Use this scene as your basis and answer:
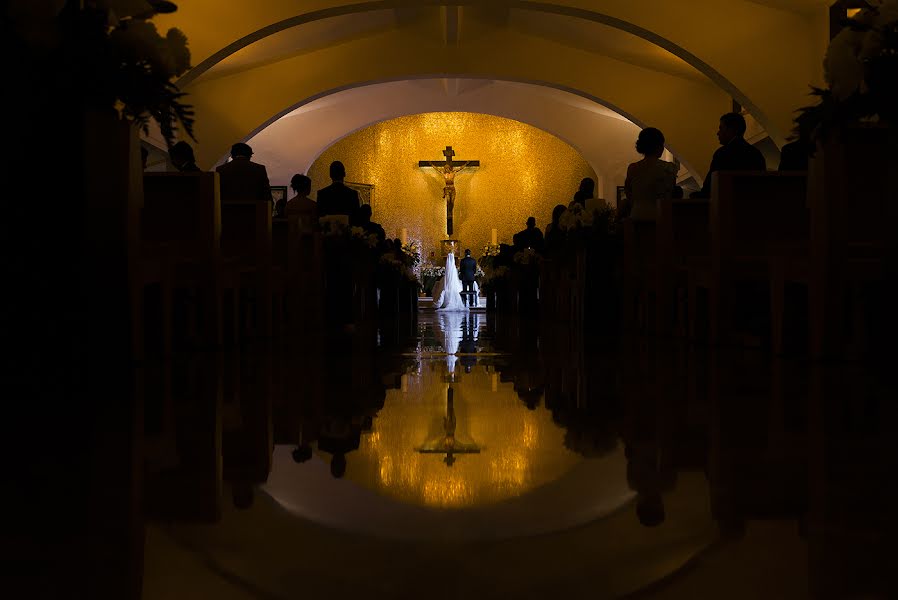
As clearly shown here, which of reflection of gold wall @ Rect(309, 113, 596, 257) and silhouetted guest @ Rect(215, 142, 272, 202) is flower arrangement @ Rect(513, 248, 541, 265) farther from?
reflection of gold wall @ Rect(309, 113, 596, 257)

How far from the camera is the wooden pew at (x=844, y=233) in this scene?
328 cm

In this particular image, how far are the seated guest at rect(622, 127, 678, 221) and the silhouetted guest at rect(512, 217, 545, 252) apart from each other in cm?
238

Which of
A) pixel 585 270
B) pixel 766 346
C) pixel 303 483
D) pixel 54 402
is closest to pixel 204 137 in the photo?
pixel 585 270

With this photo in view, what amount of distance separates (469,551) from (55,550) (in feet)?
1.24

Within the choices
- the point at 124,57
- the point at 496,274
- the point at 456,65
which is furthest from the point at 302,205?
the point at 456,65

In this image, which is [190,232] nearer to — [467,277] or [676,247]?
[676,247]

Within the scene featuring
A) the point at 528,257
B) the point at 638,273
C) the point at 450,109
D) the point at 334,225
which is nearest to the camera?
the point at 638,273

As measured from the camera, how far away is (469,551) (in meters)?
0.83

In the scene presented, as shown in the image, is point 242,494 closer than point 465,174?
Yes

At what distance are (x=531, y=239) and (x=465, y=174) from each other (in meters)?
10.9

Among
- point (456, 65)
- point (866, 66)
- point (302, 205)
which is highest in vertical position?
point (456, 65)

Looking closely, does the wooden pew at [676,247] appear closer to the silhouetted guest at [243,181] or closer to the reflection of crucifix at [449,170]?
the silhouetted guest at [243,181]

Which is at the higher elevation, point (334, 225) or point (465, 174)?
point (465, 174)

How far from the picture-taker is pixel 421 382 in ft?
8.39
